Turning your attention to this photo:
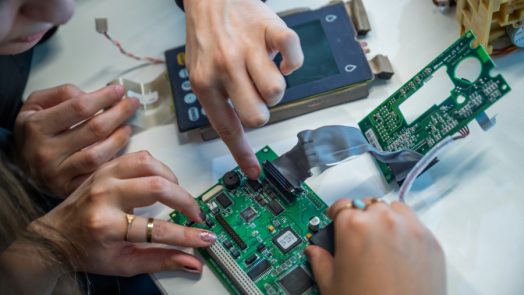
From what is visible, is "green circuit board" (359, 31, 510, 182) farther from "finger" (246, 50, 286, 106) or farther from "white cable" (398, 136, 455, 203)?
"finger" (246, 50, 286, 106)

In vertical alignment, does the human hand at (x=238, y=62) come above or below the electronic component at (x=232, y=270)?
above

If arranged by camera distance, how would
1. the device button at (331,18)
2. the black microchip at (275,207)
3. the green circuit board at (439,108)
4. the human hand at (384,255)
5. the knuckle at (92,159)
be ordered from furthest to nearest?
the device button at (331,18) → the knuckle at (92,159) → the black microchip at (275,207) → the green circuit board at (439,108) → the human hand at (384,255)

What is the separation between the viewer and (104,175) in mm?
1134

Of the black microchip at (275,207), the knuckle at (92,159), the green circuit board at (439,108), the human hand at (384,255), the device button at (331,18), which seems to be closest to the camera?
the human hand at (384,255)

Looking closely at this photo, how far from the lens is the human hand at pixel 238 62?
41.1 inches

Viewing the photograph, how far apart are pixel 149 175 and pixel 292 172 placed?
0.97 ft

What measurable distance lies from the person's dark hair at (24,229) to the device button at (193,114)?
384mm

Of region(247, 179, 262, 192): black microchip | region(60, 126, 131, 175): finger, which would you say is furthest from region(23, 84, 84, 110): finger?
region(247, 179, 262, 192): black microchip

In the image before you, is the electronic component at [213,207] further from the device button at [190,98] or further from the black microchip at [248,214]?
the device button at [190,98]

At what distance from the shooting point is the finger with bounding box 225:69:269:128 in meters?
1.04

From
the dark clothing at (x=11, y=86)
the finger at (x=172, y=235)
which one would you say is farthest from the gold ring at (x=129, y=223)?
the dark clothing at (x=11, y=86)

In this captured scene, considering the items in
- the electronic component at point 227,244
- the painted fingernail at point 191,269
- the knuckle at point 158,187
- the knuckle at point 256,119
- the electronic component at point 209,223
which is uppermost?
the knuckle at point 256,119

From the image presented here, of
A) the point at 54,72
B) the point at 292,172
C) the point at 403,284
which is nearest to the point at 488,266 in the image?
the point at 403,284

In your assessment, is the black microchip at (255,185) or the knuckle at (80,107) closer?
the black microchip at (255,185)
